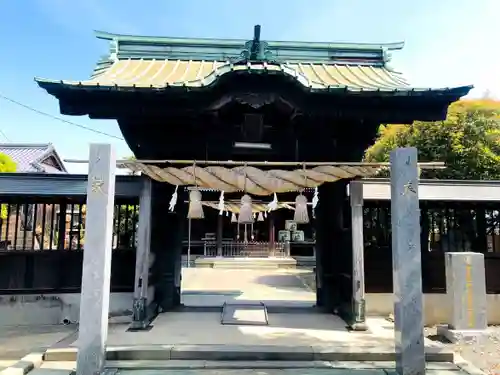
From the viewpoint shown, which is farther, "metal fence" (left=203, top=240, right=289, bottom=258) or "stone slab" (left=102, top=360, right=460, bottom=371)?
"metal fence" (left=203, top=240, right=289, bottom=258)

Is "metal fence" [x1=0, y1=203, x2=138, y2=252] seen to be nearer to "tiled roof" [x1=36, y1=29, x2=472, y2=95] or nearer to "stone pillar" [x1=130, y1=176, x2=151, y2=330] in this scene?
"stone pillar" [x1=130, y1=176, x2=151, y2=330]

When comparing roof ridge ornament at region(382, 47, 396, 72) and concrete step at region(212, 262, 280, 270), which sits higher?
roof ridge ornament at region(382, 47, 396, 72)

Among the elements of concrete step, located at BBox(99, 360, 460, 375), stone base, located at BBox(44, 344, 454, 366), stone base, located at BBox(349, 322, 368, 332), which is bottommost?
concrete step, located at BBox(99, 360, 460, 375)

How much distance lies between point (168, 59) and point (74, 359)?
7.07 m

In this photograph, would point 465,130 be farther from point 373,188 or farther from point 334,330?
point 334,330

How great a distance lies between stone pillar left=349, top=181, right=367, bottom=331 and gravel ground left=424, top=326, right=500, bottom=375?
174 cm

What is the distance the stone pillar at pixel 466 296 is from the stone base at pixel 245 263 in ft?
54.1

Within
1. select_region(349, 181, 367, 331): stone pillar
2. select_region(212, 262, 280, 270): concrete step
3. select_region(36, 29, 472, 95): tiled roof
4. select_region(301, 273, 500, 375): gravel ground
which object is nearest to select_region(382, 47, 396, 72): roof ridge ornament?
select_region(36, 29, 472, 95): tiled roof

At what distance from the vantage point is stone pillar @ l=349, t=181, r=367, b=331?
786 centimetres

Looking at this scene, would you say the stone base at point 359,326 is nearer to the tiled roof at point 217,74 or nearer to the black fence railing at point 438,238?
the black fence railing at point 438,238

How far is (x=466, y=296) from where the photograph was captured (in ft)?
26.7

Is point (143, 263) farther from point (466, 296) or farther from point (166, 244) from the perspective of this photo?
point (466, 296)

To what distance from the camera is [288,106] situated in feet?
23.8

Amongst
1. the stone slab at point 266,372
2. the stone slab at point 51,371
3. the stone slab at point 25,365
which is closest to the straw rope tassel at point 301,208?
the stone slab at point 266,372
